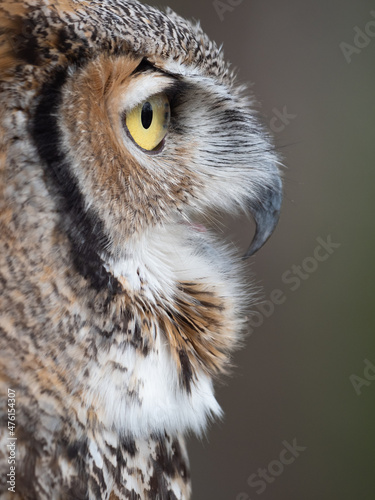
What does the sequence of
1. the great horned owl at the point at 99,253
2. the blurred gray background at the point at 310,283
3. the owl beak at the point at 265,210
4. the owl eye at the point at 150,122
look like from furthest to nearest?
the blurred gray background at the point at 310,283, the owl beak at the point at 265,210, the owl eye at the point at 150,122, the great horned owl at the point at 99,253

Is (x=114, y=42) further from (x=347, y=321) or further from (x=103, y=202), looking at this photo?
(x=347, y=321)

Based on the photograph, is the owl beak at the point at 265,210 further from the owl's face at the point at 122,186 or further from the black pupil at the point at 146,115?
the black pupil at the point at 146,115

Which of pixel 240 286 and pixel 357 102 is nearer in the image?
pixel 240 286

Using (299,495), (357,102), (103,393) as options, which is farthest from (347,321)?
(103,393)

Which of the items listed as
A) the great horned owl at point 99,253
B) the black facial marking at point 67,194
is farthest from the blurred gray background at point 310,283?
the black facial marking at point 67,194

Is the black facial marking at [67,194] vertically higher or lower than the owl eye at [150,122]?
lower

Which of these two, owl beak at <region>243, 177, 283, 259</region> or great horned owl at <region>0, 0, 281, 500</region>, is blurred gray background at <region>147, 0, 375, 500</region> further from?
great horned owl at <region>0, 0, 281, 500</region>

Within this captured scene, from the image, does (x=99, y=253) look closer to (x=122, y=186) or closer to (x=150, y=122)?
(x=122, y=186)
